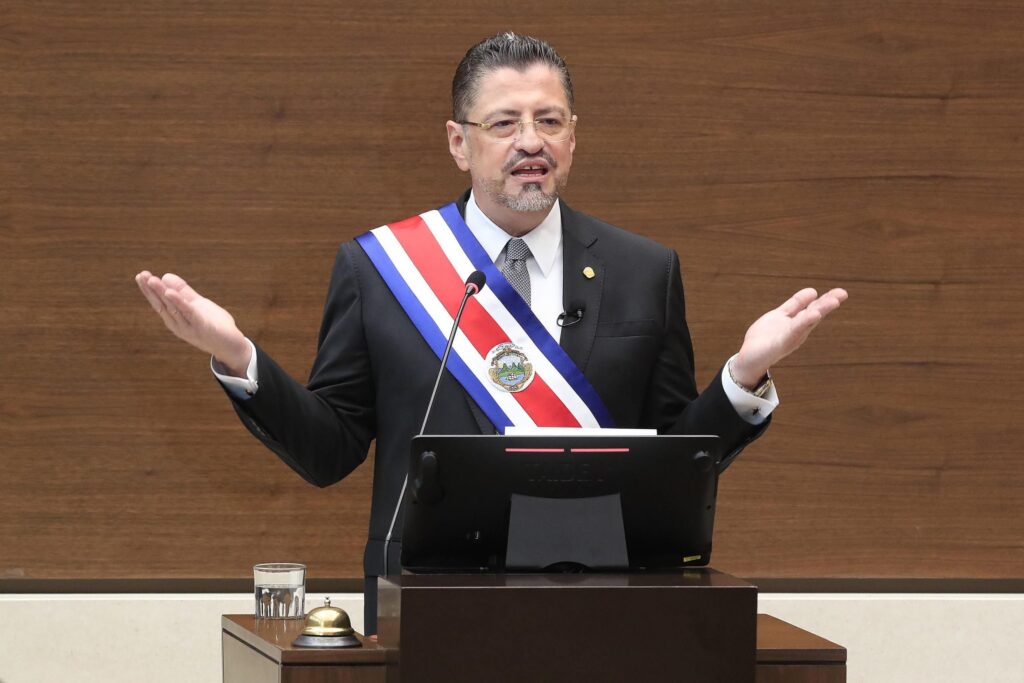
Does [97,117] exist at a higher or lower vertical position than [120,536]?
higher

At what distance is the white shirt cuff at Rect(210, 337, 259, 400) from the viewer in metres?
1.74

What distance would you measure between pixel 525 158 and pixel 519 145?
0.8 inches

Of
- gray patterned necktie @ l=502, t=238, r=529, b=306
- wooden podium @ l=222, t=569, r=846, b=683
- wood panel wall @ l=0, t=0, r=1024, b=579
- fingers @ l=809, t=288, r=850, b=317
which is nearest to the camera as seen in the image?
wooden podium @ l=222, t=569, r=846, b=683

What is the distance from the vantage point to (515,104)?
208cm

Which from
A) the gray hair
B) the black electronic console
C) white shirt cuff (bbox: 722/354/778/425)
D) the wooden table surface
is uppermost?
the gray hair

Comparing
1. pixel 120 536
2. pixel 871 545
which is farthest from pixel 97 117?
pixel 871 545

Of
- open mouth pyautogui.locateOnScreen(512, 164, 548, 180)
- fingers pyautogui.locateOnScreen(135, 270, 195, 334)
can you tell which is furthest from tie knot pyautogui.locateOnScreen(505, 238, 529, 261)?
fingers pyautogui.locateOnScreen(135, 270, 195, 334)

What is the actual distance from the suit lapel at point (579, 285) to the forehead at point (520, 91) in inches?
7.8

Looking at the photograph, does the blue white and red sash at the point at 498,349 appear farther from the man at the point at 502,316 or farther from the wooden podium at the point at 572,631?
the wooden podium at the point at 572,631

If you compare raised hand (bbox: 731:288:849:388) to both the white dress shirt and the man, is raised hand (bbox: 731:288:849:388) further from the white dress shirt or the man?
the white dress shirt

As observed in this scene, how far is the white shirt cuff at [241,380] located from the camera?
1.74 m

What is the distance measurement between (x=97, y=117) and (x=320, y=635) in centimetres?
174

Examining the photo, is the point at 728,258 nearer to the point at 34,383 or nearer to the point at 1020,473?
the point at 1020,473

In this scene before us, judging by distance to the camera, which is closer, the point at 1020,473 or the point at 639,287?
the point at 639,287
